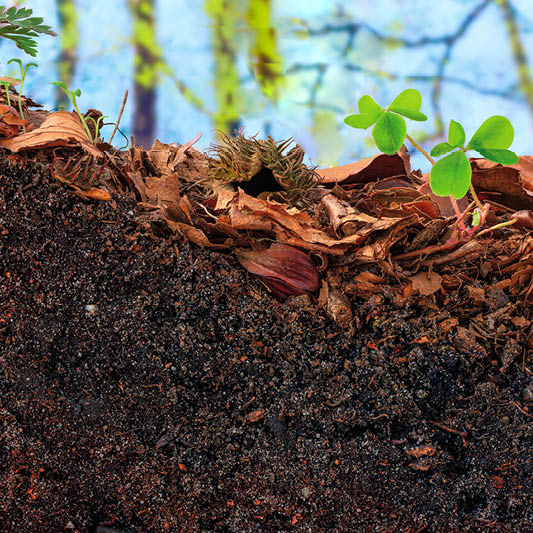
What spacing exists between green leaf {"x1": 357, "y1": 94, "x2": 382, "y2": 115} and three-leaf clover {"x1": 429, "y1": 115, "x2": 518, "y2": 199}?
0.33 ft

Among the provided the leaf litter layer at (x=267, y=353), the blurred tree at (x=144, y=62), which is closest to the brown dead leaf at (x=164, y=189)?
the leaf litter layer at (x=267, y=353)

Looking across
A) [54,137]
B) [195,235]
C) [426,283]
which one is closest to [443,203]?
[426,283]

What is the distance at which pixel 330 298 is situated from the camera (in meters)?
0.72

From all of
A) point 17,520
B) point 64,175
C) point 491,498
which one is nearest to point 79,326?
point 64,175

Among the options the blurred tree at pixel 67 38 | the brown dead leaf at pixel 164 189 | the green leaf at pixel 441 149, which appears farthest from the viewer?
the blurred tree at pixel 67 38

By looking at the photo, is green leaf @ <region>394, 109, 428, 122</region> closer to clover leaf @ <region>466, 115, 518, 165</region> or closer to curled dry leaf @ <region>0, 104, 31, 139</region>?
clover leaf @ <region>466, 115, 518, 165</region>

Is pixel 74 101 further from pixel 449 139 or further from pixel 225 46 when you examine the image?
pixel 225 46

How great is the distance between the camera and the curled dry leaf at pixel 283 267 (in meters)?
0.72

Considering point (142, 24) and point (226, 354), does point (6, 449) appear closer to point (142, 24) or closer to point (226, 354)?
point (226, 354)

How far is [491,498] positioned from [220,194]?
0.62m

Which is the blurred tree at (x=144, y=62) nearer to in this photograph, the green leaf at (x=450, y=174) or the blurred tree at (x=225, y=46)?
the blurred tree at (x=225, y=46)

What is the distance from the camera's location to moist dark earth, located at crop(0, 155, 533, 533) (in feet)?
2.33

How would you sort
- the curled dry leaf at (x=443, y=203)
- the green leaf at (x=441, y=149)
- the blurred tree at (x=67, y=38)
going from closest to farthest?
the green leaf at (x=441, y=149) < the curled dry leaf at (x=443, y=203) < the blurred tree at (x=67, y=38)

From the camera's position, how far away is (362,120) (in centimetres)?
69
